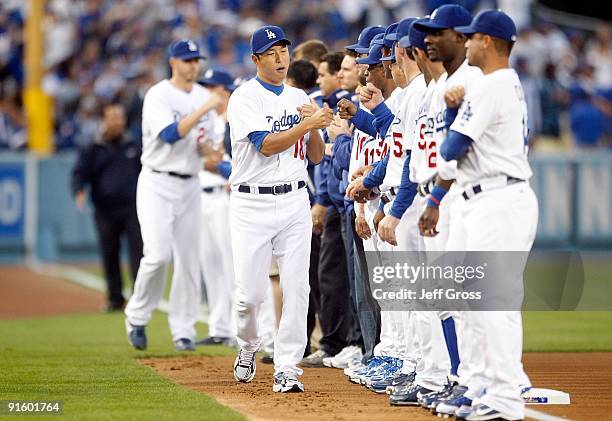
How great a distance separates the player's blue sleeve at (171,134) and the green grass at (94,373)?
76.8 inches

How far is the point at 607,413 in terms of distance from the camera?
738cm

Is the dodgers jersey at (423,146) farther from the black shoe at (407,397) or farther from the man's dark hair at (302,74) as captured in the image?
the man's dark hair at (302,74)

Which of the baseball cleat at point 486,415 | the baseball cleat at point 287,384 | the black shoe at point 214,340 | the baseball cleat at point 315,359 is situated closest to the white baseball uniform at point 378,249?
A: the baseball cleat at point 287,384

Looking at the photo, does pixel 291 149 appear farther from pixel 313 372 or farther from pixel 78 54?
pixel 78 54

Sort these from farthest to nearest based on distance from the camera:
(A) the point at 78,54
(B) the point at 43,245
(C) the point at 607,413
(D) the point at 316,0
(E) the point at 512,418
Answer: (D) the point at 316,0 < (A) the point at 78,54 < (B) the point at 43,245 < (C) the point at 607,413 < (E) the point at 512,418

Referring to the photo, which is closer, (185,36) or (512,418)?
(512,418)

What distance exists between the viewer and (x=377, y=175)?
8.31m

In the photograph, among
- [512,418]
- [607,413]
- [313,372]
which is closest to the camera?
[512,418]

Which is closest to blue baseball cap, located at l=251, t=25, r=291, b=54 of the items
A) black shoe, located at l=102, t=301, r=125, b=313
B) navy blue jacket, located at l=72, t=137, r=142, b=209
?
navy blue jacket, located at l=72, t=137, r=142, b=209

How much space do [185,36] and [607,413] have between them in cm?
1895

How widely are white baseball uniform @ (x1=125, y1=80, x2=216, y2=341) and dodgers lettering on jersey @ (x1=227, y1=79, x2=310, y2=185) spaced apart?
2.58 m

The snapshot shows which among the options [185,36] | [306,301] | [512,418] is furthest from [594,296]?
[185,36]

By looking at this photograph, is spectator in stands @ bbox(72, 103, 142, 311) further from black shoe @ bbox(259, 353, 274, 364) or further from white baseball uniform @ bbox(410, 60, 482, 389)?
white baseball uniform @ bbox(410, 60, 482, 389)

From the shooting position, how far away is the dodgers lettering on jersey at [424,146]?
7.41 meters
